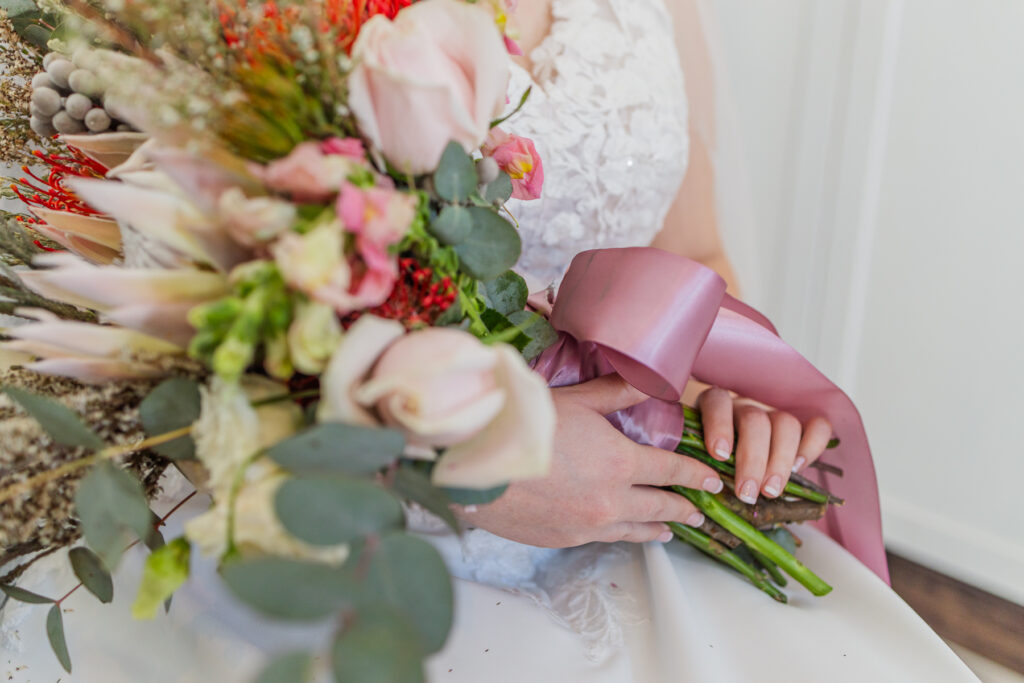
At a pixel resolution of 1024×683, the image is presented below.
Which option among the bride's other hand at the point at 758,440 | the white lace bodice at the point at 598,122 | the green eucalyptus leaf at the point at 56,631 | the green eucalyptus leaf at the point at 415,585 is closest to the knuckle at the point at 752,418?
the bride's other hand at the point at 758,440

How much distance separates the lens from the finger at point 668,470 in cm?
59

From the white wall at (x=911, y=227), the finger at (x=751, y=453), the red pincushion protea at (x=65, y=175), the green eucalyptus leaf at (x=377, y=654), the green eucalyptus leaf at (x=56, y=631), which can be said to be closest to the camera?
the green eucalyptus leaf at (x=377, y=654)

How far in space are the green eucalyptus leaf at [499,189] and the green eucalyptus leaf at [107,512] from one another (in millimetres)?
286

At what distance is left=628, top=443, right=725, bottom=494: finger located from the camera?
1.94ft

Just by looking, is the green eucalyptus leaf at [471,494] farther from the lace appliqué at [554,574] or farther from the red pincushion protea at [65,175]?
the red pincushion protea at [65,175]

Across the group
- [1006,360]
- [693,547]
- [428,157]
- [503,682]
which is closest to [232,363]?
Answer: [428,157]

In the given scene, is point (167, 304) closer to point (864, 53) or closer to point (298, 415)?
point (298, 415)

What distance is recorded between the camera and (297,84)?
0.33 m

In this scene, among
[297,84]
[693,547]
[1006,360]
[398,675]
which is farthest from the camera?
[1006,360]

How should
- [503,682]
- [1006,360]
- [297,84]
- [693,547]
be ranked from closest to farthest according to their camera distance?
[297,84] → [503,682] → [693,547] → [1006,360]

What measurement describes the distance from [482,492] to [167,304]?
7.1 inches

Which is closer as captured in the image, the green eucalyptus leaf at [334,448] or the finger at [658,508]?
the green eucalyptus leaf at [334,448]

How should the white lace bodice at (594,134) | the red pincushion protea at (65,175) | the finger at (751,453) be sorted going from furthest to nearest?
the white lace bodice at (594,134) < the finger at (751,453) < the red pincushion protea at (65,175)

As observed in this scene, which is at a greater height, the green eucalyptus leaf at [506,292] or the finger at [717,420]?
the green eucalyptus leaf at [506,292]
